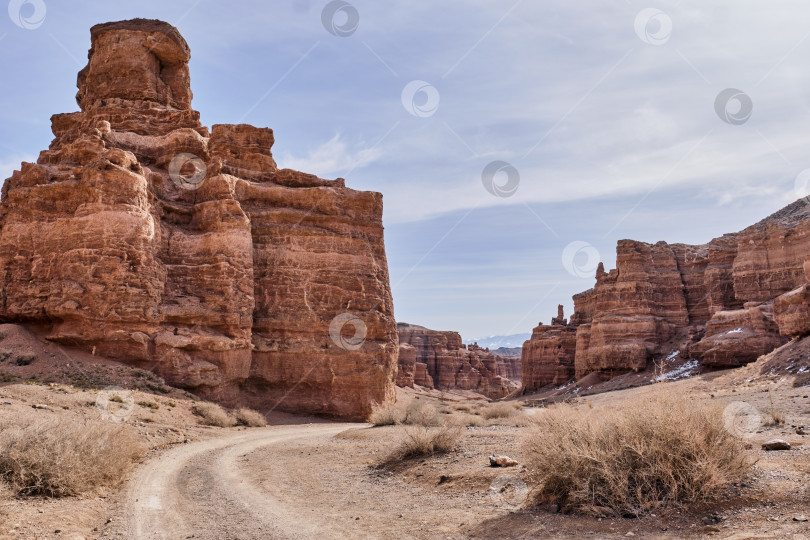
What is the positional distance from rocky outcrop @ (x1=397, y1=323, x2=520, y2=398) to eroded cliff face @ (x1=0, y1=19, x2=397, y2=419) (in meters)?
65.1

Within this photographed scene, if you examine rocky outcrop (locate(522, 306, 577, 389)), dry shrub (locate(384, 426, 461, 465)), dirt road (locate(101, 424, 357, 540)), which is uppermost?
rocky outcrop (locate(522, 306, 577, 389))

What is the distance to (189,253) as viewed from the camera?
86.1ft

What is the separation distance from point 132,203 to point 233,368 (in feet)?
26.2

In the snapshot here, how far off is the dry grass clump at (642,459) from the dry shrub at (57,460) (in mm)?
6674

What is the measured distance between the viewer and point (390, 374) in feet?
99.7

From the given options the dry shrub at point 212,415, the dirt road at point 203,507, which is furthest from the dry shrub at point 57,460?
the dry shrub at point 212,415

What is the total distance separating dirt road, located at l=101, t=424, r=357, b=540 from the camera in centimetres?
718

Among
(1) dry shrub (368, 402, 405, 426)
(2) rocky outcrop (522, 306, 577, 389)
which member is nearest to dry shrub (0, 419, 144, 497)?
(1) dry shrub (368, 402, 405, 426)

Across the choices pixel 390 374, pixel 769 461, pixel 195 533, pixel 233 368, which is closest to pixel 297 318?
pixel 233 368

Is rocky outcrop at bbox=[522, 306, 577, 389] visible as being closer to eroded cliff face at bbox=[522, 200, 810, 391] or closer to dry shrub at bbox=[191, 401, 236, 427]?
eroded cliff face at bbox=[522, 200, 810, 391]

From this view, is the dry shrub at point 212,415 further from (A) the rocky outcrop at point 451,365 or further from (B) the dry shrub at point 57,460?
(A) the rocky outcrop at point 451,365

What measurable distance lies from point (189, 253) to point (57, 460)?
18630 millimetres

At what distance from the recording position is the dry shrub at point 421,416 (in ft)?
55.6

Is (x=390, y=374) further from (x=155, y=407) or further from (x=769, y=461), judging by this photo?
(x=769, y=461)
